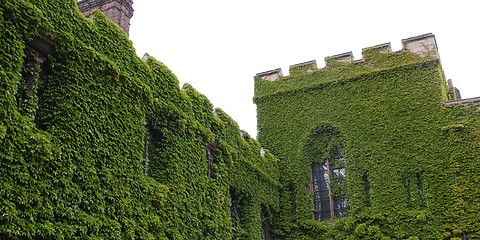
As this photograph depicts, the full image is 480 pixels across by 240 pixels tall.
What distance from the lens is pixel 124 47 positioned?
507 inches

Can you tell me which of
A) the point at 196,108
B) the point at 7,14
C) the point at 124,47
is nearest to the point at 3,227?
the point at 7,14

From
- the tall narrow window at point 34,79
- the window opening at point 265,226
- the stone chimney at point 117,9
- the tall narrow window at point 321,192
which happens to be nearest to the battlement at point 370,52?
the tall narrow window at point 321,192

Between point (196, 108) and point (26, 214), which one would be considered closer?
point (26, 214)

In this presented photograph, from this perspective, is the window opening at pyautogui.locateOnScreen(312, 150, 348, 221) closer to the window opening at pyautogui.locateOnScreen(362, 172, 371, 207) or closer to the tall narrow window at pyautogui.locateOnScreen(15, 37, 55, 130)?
the window opening at pyautogui.locateOnScreen(362, 172, 371, 207)

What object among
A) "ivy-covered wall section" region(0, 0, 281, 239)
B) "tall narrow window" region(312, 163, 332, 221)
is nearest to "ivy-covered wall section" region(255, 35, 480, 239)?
"tall narrow window" region(312, 163, 332, 221)

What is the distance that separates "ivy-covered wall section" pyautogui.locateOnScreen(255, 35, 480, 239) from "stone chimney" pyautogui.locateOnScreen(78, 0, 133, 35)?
657cm

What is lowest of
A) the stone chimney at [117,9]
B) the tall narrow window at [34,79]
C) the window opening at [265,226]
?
the window opening at [265,226]

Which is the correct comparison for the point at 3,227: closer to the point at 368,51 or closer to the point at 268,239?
the point at 268,239

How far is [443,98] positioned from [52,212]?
14278 millimetres

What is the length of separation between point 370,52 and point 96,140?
12942 millimetres

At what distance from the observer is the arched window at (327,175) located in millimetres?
19953

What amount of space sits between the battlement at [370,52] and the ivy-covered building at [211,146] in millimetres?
54

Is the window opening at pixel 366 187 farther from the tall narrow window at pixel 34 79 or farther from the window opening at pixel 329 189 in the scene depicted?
the tall narrow window at pixel 34 79

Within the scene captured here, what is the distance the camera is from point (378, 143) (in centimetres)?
1941
